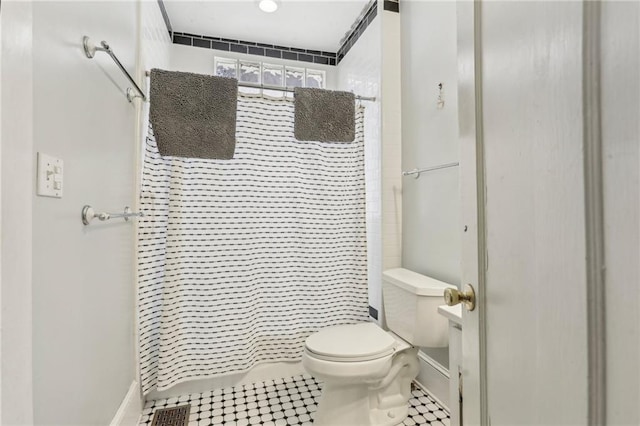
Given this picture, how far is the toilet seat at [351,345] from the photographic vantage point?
146cm

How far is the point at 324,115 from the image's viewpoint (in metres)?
2.00

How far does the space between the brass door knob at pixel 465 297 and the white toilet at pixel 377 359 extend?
2.84 feet

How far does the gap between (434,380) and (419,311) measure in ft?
1.78

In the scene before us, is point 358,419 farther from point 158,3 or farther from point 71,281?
point 158,3

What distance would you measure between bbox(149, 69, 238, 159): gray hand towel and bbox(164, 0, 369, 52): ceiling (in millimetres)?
976

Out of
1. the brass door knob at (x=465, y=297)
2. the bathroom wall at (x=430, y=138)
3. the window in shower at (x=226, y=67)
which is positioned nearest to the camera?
the brass door knob at (x=465, y=297)

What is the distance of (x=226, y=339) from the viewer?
75.1 inches

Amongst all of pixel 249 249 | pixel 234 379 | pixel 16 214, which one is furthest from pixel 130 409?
pixel 16 214

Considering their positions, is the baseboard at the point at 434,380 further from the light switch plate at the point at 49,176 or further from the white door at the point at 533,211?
the light switch plate at the point at 49,176

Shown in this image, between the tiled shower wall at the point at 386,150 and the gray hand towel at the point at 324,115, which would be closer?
the gray hand towel at the point at 324,115

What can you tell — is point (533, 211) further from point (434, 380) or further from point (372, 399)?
point (434, 380)

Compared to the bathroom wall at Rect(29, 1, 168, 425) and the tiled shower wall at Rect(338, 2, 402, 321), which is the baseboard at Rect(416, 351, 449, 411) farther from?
the bathroom wall at Rect(29, 1, 168, 425)

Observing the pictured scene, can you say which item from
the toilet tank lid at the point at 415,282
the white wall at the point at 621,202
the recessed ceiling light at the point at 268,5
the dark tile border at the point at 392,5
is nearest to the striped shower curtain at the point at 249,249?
the toilet tank lid at the point at 415,282

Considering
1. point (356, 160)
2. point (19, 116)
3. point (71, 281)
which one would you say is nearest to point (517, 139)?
point (19, 116)
